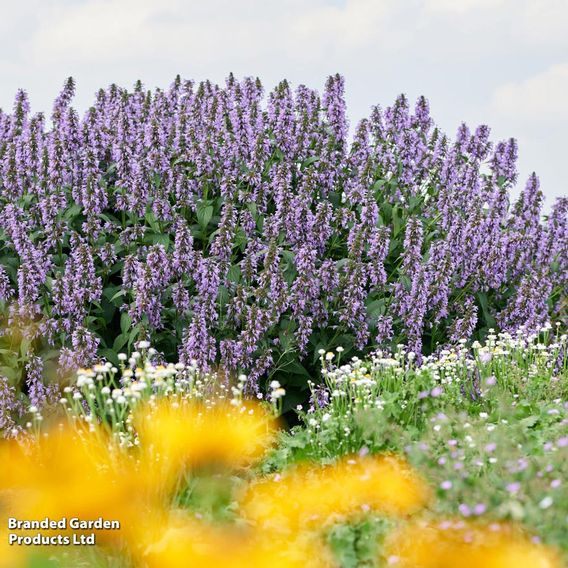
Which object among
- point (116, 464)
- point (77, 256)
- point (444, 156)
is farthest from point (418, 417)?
point (444, 156)

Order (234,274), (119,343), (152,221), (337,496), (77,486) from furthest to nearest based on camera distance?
1. (152,221)
2. (234,274)
3. (119,343)
4. (77,486)
5. (337,496)

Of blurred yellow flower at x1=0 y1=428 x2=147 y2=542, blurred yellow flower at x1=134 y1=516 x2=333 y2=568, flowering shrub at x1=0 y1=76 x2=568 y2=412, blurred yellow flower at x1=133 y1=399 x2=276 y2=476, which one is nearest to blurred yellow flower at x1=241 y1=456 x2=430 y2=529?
blurred yellow flower at x1=134 y1=516 x2=333 y2=568

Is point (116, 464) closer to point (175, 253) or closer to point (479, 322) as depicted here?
point (175, 253)

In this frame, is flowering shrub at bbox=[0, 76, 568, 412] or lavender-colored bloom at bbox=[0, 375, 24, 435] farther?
flowering shrub at bbox=[0, 76, 568, 412]

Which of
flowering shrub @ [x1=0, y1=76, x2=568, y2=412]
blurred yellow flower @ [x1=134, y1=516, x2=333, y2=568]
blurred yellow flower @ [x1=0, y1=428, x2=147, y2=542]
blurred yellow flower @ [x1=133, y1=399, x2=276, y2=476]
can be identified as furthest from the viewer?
flowering shrub @ [x1=0, y1=76, x2=568, y2=412]

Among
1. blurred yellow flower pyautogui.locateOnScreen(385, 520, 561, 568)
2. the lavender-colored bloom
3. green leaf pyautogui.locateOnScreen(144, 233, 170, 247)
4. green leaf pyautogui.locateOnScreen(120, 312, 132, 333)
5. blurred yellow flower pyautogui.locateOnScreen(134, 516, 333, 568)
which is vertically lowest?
blurred yellow flower pyautogui.locateOnScreen(385, 520, 561, 568)

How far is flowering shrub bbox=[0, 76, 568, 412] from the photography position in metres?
7.87

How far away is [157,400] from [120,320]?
9.95 ft

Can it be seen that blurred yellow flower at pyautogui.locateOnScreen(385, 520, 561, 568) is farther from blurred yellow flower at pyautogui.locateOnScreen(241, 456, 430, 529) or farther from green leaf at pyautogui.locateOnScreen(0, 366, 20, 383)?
green leaf at pyautogui.locateOnScreen(0, 366, 20, 383)

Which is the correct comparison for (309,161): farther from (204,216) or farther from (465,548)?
(465,548)

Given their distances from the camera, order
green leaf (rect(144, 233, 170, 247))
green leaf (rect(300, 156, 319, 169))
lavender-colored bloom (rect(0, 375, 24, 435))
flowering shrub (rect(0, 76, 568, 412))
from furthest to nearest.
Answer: green leaf (rect(300, 156, 319, 169)), green leaf (rect(144, 233, 170, 247)), flowering shrub (rect(0, 76, 568, 412)), lavender-colored bloom (rect(0, 375, 24, 435))

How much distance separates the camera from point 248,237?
8508 millimetres

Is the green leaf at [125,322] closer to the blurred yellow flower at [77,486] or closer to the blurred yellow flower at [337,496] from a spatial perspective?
the blurred yellow flower at [77,486]

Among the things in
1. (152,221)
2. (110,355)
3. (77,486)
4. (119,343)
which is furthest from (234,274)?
(77,486)
